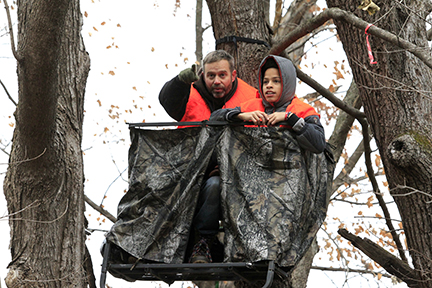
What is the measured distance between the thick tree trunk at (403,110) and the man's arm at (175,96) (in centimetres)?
160

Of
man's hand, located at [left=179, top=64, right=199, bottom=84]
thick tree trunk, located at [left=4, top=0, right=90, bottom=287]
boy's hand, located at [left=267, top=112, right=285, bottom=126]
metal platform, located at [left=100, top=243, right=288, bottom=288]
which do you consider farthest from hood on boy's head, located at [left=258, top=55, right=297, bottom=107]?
thick tree trunk, located at [left=4, top=0, right=90, bottom=287]

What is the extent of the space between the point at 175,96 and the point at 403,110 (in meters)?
1.94

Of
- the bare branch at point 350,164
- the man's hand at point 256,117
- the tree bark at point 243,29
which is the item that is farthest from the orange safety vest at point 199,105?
the bare branch at point 350,164

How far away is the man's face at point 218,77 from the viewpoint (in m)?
4.27

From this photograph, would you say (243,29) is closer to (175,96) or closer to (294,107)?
(175,96)

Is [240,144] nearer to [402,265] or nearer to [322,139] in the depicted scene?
[322,139]

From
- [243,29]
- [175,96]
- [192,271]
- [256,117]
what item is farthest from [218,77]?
[243,29]

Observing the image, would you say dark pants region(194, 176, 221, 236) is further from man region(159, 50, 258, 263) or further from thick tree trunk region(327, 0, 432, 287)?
thick tree trunk region(327, 0, 432, 287)

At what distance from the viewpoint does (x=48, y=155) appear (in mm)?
4051

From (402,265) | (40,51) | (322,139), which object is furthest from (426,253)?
(40,51)

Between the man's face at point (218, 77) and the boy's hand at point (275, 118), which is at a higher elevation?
the man's face at point (218, 77)

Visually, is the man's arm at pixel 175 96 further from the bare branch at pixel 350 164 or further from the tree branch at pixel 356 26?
the bare branch at pixel 350 164

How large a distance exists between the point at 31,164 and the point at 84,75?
103cm

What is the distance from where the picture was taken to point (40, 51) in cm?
364
